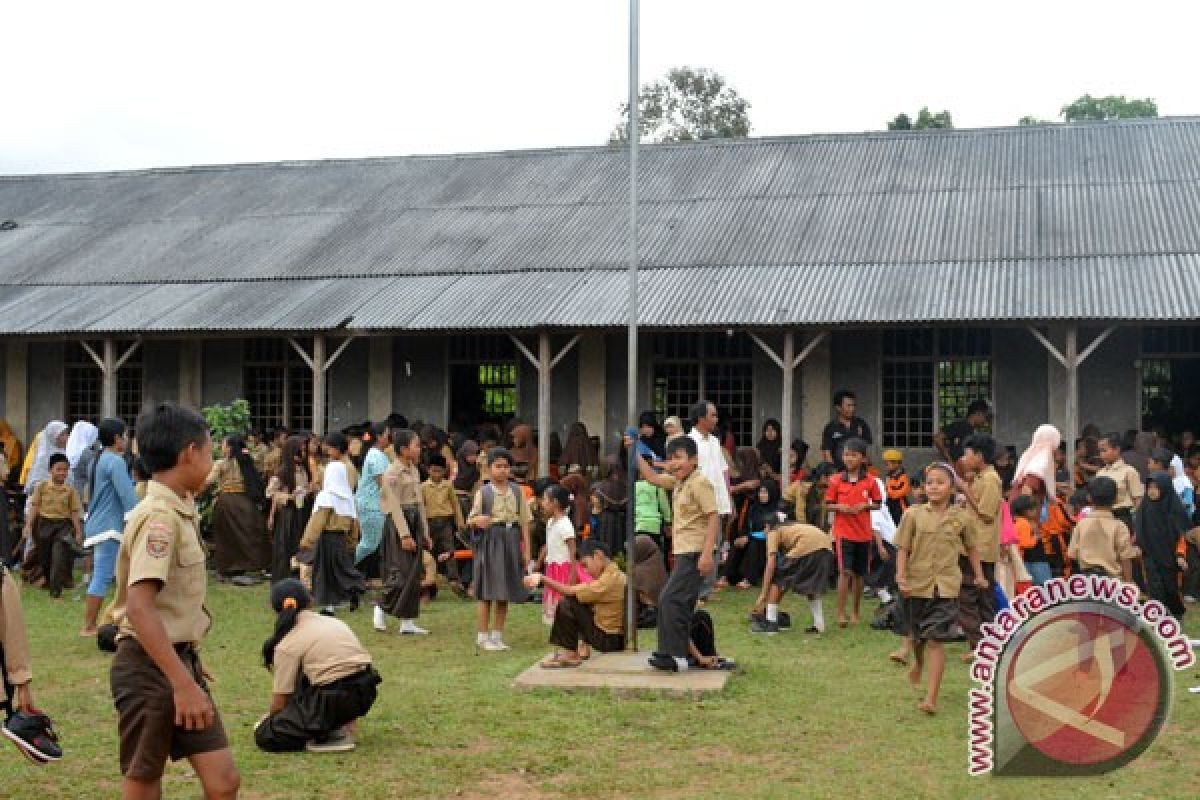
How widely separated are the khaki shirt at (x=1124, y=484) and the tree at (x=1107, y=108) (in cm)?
3284

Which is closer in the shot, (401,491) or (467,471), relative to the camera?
(401,491)

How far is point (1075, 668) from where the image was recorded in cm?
559

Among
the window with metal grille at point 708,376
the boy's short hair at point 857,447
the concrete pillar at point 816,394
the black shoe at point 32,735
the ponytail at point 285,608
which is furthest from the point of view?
the window with metal grille at point 708,376

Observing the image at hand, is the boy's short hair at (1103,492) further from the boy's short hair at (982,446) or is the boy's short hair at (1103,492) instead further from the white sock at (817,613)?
the white sock at (817,613)

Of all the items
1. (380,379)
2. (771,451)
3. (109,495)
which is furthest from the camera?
(380,379)

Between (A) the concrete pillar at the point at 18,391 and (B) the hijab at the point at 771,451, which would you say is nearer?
(B) the hijab at the point at 771,451

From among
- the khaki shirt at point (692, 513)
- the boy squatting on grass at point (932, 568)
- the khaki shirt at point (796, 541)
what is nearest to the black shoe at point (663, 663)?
the khaki shirt at point (692, 513)

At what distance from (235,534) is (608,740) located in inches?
334

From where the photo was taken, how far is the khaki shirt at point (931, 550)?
8047 mm

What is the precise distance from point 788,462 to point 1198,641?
20.1 feet

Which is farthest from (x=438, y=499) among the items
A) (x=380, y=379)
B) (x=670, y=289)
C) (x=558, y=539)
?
(x=380, y=379)

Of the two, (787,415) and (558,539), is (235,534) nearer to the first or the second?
(558,539)

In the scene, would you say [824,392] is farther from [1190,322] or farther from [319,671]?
[319,671]

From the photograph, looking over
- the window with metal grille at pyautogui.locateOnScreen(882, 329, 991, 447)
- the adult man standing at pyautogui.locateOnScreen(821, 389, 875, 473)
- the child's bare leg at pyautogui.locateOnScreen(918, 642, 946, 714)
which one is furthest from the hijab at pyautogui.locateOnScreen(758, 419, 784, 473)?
the child's bare leg at pyautogui.locateOnScreen(918, 642, 946, 714)
